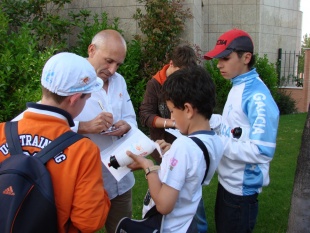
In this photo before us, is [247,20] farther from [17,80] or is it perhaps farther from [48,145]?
[48,145]

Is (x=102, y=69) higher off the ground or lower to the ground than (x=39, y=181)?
higher

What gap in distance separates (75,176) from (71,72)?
0.50m

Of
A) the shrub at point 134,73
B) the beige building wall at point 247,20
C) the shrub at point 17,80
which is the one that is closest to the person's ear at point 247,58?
the shrub at point 17,80

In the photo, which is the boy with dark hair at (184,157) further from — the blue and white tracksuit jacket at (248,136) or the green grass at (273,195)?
the green grass at (273,195)

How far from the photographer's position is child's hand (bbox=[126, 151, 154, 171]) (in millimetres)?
2129

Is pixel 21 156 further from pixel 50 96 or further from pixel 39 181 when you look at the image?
pixel 50 96

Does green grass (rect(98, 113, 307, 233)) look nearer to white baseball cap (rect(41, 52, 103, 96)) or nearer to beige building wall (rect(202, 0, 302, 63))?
white baseball cap (rect(41, 52, 103, 96))

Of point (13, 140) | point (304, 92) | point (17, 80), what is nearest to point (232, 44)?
point (13, 140)

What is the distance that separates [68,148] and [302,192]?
7.01ft

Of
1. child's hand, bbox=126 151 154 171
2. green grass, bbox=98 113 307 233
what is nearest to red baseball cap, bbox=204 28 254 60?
child's hand, bbox=126 151 154 171

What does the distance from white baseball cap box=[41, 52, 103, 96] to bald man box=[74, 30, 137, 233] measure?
Answer: 590 mm

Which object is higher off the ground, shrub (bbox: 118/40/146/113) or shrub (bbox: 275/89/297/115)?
shrub (bbox: 118/40/146/113)

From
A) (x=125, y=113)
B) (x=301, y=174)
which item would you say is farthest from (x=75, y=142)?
(x=301, y=174)

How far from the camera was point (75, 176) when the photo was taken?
1.78m
